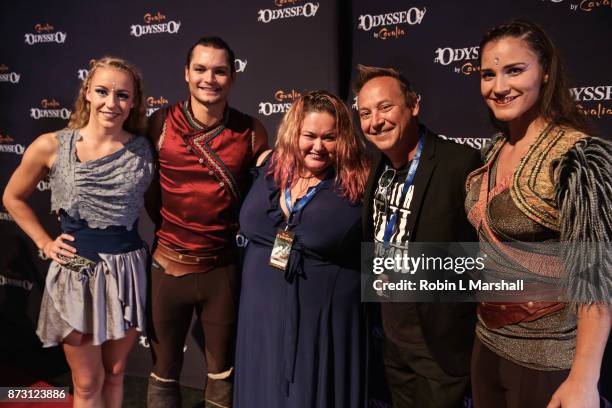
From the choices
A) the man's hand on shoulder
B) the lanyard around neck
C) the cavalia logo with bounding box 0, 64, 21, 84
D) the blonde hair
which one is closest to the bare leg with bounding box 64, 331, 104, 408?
the man's hand on shoulder

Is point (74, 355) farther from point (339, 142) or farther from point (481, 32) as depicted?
point (481, 32)

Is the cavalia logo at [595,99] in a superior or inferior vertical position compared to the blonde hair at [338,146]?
superior

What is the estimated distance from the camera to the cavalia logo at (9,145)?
3960 mm

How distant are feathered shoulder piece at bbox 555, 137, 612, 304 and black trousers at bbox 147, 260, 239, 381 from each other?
1.56m

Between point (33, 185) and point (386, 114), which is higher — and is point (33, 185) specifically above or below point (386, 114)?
below

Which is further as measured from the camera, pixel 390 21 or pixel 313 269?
pixel 390 21

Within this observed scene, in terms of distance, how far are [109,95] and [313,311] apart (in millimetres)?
1304

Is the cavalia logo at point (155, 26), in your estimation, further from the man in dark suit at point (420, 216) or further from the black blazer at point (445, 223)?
the black blazer at point (445, 223)

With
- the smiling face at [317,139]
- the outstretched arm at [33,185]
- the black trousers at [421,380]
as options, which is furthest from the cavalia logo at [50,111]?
the black trousers at [421,380]

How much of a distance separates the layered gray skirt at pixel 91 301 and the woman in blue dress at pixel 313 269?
619 mm

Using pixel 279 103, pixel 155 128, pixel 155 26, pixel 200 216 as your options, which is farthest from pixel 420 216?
pixel 155 26

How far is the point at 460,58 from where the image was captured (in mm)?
2678

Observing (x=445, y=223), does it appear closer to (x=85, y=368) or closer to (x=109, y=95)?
(x=109, y=95)

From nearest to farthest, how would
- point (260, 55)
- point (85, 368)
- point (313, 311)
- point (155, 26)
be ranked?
point (313, 311) < point (85, 368) < point (260, 55) < point (155, 26)
